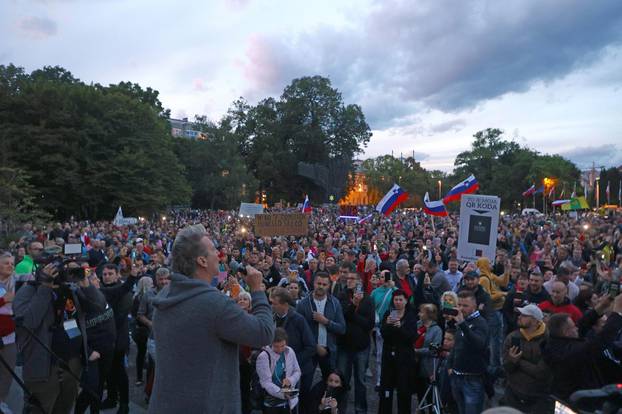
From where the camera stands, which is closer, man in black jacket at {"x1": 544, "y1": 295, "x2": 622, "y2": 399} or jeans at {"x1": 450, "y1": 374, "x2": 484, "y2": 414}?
man in black jacket at {"x1": 544, "y1": 295, "x2": 622, "y2": 399}

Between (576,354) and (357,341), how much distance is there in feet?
8.77

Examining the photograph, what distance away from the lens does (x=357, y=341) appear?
19.7ft

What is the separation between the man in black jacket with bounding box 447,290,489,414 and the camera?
4891mm

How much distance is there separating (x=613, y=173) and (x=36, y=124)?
74437 millimetres

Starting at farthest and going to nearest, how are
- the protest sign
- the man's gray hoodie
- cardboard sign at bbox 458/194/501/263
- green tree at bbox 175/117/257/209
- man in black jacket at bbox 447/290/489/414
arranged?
green tree at bbox 175/117/257/209 → the protest sign → cardboard sign at bbox 458/194/501/263 → man in black jacket at bbox 447/290/489/414 → the man's gray hoodie

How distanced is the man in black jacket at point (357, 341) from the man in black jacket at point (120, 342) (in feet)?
8.47

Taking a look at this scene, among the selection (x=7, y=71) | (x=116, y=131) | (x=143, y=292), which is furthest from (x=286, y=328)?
(x=7, y=71)

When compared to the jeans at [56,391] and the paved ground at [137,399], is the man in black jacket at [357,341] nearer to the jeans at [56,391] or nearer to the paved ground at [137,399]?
the paved ground at [137,399]

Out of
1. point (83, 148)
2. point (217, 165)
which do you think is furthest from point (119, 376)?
point (217, 165)

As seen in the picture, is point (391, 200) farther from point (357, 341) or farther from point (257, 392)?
point (257, 392)

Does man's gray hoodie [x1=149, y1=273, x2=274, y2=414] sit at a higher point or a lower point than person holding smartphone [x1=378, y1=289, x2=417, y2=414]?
higher

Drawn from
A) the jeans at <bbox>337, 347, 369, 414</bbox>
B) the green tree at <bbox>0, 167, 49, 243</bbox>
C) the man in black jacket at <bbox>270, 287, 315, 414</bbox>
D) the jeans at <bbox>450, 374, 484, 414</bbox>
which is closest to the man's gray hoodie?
the man in black jacket at <bbox>270, 287, 315, 414</bbox>

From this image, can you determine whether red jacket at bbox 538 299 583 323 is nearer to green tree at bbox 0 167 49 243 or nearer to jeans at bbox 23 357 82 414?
jeans at bbox 23 357 82 414

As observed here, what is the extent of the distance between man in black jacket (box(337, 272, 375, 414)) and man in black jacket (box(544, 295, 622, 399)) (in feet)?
7.70
